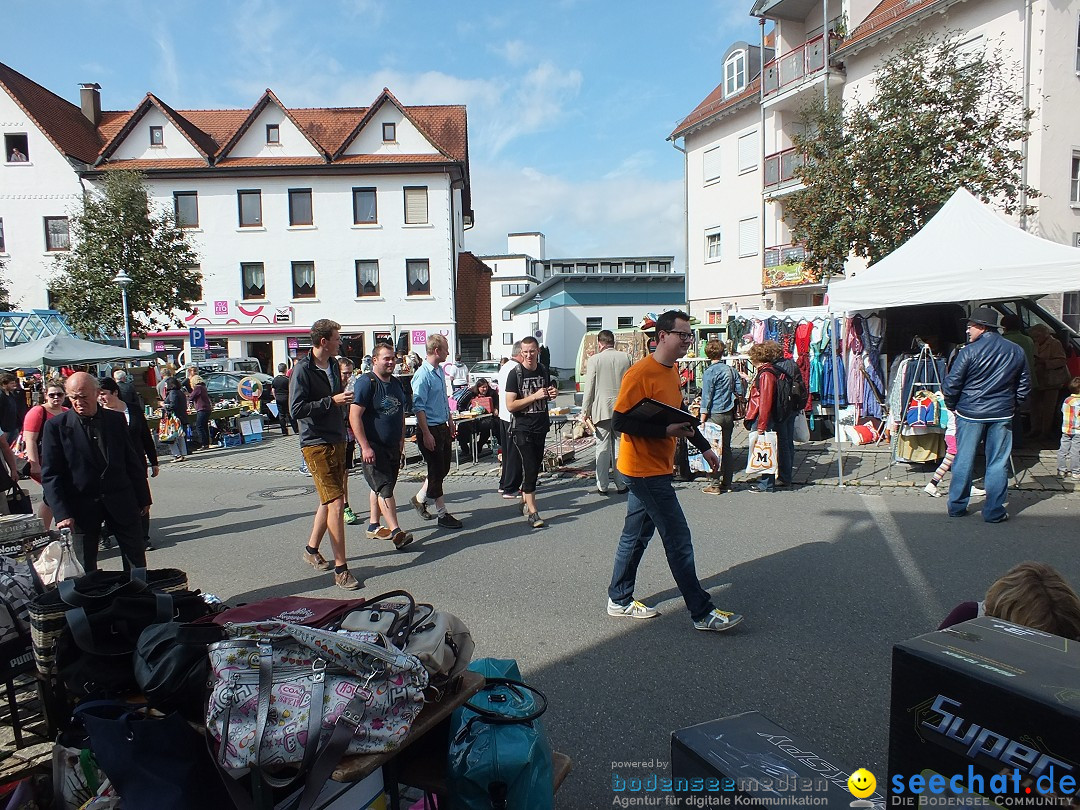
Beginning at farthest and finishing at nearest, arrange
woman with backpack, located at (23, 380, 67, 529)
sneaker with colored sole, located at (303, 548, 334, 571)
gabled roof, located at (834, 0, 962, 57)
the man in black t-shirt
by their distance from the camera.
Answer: gabled roof, located at (834, 0, 962, 57) → the man in black t-shirt → woman with backpack, located at (23, 380, 67, 529) → sneaker with colored sole, located at (303, 548, 334, 571)

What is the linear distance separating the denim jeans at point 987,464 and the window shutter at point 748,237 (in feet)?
73.5

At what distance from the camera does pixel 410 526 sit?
24.3ft

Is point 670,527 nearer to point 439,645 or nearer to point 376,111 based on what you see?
point 439,645

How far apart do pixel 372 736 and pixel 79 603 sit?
1460 millimetres

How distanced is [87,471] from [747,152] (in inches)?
1118

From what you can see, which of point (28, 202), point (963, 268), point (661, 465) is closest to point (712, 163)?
point (963, 268)

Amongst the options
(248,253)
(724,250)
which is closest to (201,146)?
(248,253)

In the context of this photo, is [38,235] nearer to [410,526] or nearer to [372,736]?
[410,526]

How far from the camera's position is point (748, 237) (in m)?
27.9

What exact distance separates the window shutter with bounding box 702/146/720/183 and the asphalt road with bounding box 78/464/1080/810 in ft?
80.5

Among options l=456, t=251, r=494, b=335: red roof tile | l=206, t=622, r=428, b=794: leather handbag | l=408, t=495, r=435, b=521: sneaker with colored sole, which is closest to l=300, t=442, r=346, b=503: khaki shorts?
l=408, t=495, r=435, b=521: sneaker with colored sole

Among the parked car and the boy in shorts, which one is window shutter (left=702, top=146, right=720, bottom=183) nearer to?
the parked car

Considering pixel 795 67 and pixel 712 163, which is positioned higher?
pixel 795 67

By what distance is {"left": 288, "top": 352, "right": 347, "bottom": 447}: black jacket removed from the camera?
17.4ft
